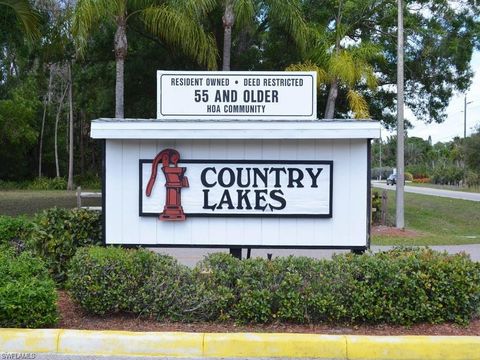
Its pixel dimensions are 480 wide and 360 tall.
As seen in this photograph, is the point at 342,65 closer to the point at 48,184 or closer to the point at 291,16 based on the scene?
the point at 291,16

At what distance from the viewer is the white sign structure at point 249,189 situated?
708 centimetres

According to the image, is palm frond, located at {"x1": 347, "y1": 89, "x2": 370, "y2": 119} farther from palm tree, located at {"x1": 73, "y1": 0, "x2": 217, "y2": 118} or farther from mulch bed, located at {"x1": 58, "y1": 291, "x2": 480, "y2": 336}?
mulch bed, located at {"x1": 58, "y1": 291, "x2": 480, "y2": 336}

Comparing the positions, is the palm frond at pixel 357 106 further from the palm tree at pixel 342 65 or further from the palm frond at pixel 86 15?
the palm frond at pixel 86 15

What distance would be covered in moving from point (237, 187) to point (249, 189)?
0.50 feet

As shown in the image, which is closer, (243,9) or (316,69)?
(243,9)

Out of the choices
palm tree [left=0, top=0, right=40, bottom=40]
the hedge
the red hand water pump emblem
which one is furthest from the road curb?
palm tree [left=0, top=0, right=40, bottom=40]

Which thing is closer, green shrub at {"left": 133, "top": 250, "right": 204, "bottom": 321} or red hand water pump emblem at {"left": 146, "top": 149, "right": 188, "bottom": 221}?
green shrub at {"left": 133, "top": 250, "right": 204, "bottom": 321}

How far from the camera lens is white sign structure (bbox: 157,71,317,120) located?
7273 millimetres

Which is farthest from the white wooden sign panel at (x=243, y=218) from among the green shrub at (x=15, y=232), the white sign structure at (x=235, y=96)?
the green shrub at (x=15, y=232)

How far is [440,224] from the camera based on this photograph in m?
20.1

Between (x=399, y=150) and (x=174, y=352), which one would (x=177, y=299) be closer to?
(x=174, y=352)

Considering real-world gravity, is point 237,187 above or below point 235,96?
below

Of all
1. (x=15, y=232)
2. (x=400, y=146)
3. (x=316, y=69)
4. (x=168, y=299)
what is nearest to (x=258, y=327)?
(x=168, y=299)

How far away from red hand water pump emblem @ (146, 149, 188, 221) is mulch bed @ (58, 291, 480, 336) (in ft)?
4.76
